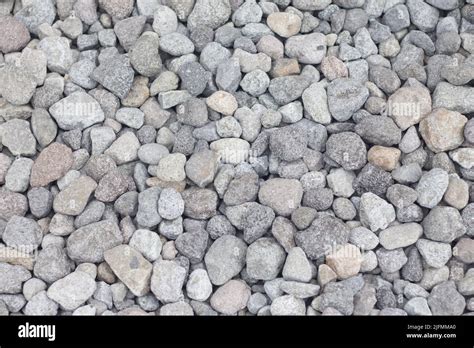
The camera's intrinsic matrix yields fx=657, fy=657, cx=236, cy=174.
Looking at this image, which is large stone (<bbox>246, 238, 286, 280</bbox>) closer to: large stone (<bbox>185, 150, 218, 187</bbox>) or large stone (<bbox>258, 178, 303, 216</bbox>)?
large stone (<bbox>258, 178, 303, 216</bbox>)

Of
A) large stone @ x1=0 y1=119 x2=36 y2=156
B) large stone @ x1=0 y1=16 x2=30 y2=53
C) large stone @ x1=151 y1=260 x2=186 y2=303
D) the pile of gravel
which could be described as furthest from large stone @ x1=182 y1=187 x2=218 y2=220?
large stone @ x1=0 y1=16 x2=30 y2=53

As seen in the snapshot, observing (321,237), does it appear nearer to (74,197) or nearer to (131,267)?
(131,267)

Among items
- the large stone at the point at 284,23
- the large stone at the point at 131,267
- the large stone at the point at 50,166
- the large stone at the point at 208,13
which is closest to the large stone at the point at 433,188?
the large stone at the point at 284,23

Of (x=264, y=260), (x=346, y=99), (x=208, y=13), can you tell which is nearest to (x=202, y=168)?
(x=264, y=260)

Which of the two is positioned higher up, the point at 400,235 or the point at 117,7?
the point at 117,7

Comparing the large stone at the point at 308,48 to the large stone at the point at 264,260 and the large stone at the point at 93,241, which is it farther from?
the large stone at the point at 93,241

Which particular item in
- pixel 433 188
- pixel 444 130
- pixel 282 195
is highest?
pixel 444 130

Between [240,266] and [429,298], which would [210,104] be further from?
[429,298]

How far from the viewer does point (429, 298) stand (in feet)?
7.84

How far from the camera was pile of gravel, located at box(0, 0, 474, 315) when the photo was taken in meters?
2.42

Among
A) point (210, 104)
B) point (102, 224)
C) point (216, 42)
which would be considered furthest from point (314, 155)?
point (102, 224)

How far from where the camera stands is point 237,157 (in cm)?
270

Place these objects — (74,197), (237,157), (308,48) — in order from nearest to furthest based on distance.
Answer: (74,197) → (237,157) → (308,48)

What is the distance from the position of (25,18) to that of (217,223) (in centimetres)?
134
